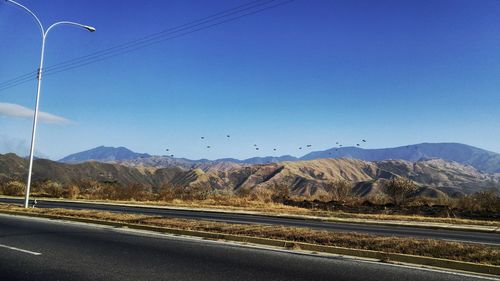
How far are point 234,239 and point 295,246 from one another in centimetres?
217

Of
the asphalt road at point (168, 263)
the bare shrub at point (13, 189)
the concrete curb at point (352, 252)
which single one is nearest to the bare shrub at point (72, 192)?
the bare shrub at point (13, 189)

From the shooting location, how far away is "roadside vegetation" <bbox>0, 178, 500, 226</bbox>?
26641mm

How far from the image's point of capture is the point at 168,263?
862 centimetres

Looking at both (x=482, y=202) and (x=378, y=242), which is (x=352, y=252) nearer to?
(x=378, y=242)

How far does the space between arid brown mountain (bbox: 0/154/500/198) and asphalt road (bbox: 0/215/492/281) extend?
92053mm

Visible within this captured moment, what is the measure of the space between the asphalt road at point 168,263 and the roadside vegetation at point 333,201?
1561 cm

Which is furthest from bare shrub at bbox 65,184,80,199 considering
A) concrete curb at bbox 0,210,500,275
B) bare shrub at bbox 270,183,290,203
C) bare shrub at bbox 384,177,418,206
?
concrete curb at bbox 0,210,500,275

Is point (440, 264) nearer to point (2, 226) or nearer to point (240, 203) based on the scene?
point (2, 226)

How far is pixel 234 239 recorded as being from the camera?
12336mm

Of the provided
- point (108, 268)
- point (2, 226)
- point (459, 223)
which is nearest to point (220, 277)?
point (108, 268)

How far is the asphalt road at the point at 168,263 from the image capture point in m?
7.49

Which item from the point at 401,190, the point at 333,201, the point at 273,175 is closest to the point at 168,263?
the point at 333,201

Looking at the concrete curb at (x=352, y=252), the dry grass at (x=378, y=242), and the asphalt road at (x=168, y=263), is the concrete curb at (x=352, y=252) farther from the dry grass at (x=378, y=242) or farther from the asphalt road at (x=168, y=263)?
the asphalt road at (x=168, y=263)

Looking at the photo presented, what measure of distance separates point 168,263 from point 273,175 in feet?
432
